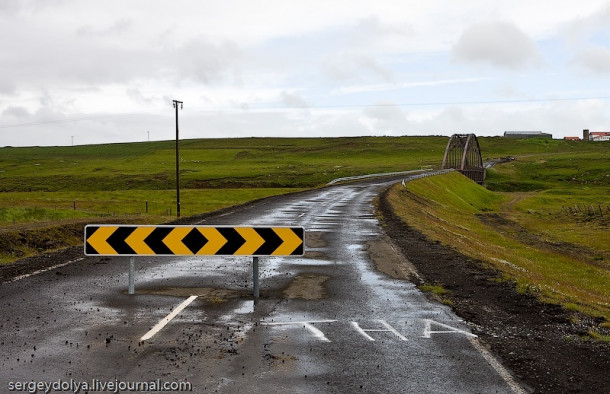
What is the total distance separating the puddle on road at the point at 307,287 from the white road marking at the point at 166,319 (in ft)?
6.57

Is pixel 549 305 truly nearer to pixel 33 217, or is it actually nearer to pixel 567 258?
pixel 567 258

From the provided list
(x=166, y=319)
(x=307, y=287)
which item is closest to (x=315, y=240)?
(x=307, y=287)

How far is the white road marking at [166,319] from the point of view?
905 centimetres

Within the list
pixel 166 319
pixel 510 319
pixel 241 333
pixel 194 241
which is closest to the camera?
pixel 241 333

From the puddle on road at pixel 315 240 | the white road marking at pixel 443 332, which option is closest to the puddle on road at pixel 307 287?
the white road marking at pixel 443 332

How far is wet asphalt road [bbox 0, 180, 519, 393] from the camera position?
7297 millimetres

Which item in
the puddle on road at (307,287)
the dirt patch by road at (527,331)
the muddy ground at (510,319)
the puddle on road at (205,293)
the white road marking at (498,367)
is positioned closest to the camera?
the white road marking at (498,367)

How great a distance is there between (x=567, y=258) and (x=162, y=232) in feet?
93.6

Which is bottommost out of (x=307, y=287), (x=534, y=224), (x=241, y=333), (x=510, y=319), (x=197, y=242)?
(x=534, y=224)

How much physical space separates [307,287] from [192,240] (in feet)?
9.24

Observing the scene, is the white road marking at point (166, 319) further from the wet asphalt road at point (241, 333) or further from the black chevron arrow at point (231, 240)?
the black chevron arrow at point (231, 240)

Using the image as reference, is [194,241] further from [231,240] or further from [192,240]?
[231,240]

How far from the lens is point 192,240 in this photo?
12.2 m

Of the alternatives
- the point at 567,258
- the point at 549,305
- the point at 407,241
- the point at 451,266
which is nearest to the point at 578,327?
the point at 549,305
